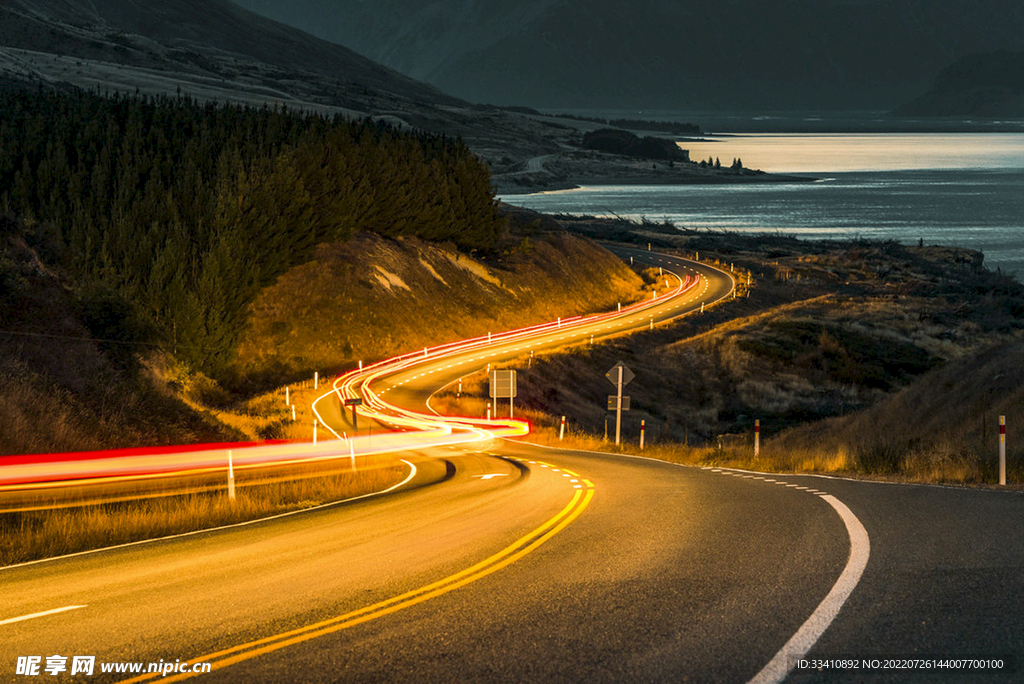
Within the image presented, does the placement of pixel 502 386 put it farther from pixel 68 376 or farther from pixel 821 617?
pixel 821 617

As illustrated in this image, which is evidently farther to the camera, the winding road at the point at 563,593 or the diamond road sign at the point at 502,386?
the diamond road sign at the point at 502,386

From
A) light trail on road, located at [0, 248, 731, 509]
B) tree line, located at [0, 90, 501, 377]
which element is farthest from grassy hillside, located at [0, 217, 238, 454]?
tree line, located at [0, 90, 501, 377]

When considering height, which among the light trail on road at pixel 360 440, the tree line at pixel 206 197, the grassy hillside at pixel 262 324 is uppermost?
the tree line at pixel 206 197

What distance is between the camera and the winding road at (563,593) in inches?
291

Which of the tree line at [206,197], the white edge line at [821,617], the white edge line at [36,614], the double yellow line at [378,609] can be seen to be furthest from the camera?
the tree line at [206,197]

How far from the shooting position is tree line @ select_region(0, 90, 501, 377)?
138 ft

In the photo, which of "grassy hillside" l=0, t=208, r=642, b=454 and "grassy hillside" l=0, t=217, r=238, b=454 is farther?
"grassy hillside" l=0, t=208, r=642, b=454

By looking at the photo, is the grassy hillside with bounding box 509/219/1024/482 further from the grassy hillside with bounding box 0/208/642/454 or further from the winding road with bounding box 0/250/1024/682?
the grassy hillside with bounding box 0/208/642/454

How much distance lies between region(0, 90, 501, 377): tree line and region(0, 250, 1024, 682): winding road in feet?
61.6

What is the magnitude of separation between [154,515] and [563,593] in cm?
763

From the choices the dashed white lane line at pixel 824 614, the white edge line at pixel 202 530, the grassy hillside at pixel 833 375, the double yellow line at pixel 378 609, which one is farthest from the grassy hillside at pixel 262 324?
the dashed white lane line at pixel 824 614

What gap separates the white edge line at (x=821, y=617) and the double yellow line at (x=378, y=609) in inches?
124

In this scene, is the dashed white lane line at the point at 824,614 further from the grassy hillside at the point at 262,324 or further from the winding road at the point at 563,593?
the grassy hillside at the point at 262,324

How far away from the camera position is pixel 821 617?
8227 mm
